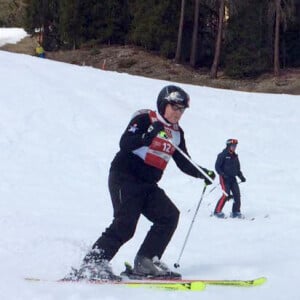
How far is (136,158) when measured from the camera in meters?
5.04

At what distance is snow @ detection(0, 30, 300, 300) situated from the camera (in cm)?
535

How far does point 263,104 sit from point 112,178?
16.5 meters

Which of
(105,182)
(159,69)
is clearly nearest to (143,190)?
(105,182)

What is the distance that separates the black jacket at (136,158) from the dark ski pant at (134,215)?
0.16 ft

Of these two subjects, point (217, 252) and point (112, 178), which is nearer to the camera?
point (112, 178)

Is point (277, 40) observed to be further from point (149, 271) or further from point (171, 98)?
point (149, 271)

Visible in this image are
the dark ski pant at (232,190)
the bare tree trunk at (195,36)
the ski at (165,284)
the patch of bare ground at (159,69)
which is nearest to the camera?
the ski at (165,284)

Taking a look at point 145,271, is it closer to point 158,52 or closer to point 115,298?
point 115,298

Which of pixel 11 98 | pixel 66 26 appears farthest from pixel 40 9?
pixel 11 98

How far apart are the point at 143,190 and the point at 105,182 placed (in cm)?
784

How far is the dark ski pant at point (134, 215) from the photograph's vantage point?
16.3 feet

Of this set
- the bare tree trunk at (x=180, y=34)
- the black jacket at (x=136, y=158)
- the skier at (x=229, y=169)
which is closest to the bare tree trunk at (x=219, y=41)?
the bare tree trunk at (x=180, y=34)

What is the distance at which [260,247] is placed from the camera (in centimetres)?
670

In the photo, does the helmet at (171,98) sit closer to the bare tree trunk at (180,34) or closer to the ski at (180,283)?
the ski at (180,283)
